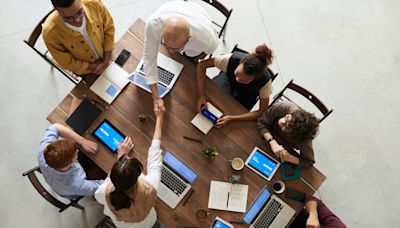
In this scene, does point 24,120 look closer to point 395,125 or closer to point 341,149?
point 341,149

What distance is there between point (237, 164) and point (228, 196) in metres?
0.24

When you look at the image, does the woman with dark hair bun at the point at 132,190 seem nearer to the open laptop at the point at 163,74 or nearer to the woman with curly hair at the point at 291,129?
the open laptop at the point at 163,74

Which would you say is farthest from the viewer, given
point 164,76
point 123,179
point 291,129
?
point 164,76

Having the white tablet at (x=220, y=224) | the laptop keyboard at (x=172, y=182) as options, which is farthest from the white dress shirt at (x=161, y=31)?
the white tablet at (x=220, y=224)

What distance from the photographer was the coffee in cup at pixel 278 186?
2.49m

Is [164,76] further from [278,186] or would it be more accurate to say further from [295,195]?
[295,195]

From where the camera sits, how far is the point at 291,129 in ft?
7.61

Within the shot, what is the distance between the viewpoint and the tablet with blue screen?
8.13 feet

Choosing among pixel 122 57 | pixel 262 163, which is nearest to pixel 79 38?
pixel 122 57

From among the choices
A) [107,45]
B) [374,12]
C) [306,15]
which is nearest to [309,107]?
[306,15]

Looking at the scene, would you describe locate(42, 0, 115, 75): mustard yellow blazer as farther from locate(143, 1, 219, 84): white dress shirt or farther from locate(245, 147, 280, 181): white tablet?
locate(245, 147, 280, 181): white tablet

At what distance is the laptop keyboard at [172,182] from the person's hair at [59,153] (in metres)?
0.65

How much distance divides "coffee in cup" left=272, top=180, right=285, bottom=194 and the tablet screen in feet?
0.20

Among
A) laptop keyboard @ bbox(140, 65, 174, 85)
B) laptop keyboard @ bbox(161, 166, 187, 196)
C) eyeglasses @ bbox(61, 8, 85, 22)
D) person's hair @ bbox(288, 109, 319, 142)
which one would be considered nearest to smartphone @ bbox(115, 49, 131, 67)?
laptop keyboard @ bbox(140, 65, 174, 85)
